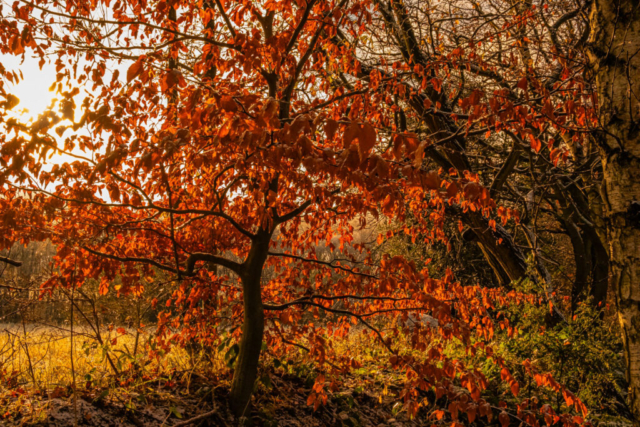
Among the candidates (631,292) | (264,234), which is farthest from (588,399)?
(264,234)

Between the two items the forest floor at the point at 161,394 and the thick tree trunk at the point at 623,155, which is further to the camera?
the forest floor at the point at 161,394

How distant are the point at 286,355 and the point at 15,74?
470 centimetres

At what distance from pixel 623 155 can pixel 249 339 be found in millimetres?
3297

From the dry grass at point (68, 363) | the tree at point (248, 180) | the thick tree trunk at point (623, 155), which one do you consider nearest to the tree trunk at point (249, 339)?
the tree at point (248, 180)

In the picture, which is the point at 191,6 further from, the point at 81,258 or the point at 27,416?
the point at 27,416

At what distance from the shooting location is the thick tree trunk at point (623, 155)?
227 centimetres

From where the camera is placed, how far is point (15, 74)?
4406 millimetres

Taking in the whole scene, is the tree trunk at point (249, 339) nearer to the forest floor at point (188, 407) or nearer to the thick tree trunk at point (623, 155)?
the forest floor at point (188, 407)

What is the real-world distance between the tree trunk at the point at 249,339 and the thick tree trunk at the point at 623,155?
2.79 metres

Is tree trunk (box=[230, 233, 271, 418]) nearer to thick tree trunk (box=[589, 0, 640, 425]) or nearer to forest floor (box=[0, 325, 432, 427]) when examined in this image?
forest floor (box=[0, 325, 432, 427])

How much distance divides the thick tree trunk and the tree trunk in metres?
2.79

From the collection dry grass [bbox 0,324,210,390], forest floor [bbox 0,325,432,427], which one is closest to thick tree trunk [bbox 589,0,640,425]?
forest floor [bbox 0,325,432,427]

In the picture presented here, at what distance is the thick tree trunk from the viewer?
7.46ft

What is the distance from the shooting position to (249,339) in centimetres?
398
